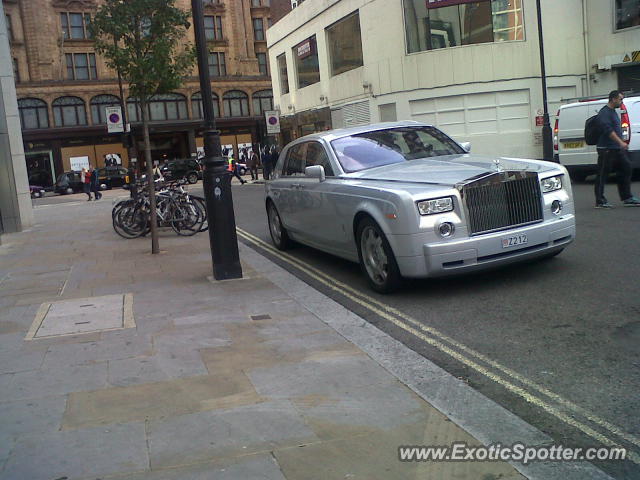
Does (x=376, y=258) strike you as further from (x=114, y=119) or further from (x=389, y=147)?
(x=114, y=119)

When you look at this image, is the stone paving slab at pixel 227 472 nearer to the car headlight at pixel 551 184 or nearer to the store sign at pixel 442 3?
the car headlight at pixel 551 184

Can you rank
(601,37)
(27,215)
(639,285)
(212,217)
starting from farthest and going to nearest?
1. (601,37)
2. (27,215)
3. (212,217)
4. (639,285)

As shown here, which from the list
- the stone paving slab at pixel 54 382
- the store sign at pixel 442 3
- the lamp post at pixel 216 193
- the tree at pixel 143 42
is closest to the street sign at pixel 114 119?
the tree at pixel 143 42

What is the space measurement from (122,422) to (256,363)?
1.22 meters

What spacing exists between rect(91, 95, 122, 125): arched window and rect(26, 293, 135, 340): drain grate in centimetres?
4851

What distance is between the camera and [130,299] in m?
7.53

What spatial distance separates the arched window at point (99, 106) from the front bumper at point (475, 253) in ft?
166

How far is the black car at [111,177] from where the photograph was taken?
43.5 m

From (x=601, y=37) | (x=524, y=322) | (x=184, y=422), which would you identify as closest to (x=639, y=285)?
(x=524, y=322)

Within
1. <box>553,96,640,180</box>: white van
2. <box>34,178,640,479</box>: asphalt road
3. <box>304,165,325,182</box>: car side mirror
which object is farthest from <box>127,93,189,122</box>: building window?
<box>34,178,640,479</box>: asphalt road

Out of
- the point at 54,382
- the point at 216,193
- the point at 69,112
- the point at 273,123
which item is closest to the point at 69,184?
the point at 69,112

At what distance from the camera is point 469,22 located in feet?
85.8

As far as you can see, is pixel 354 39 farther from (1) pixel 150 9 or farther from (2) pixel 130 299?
(2) pixel 130 299

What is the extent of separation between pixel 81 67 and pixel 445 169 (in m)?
51.6
